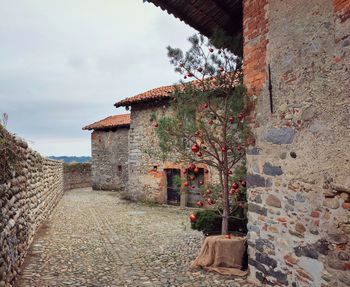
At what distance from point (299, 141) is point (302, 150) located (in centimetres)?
11

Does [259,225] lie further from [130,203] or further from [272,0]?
[130,203]

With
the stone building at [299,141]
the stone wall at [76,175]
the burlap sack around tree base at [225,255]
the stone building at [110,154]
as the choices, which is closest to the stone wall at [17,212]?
the burlap sack around tree base at [225,255]

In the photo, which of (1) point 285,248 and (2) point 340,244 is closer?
(2) point 340,244

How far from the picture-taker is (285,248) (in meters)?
3.46

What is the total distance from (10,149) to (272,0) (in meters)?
3.93

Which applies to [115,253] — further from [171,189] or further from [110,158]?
[110,158]

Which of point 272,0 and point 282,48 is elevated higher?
point 272,0

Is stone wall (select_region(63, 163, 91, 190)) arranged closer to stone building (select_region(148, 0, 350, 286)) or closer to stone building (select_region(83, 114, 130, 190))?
stone building (select_region(83, 114, 130, 190))

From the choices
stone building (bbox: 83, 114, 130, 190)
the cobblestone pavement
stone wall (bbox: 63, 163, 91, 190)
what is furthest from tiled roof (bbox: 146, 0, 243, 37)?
stone wall (bbox: 63, 163, 91, 190)

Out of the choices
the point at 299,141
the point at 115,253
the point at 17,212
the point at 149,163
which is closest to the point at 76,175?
the point at 149,163

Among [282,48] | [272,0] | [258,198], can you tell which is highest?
[272,0]

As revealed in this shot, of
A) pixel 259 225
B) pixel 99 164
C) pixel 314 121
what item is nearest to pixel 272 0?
pixel 314 121

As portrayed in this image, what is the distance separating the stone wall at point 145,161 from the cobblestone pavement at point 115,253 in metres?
2.57

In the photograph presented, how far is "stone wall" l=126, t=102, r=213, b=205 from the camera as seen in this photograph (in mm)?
11906
